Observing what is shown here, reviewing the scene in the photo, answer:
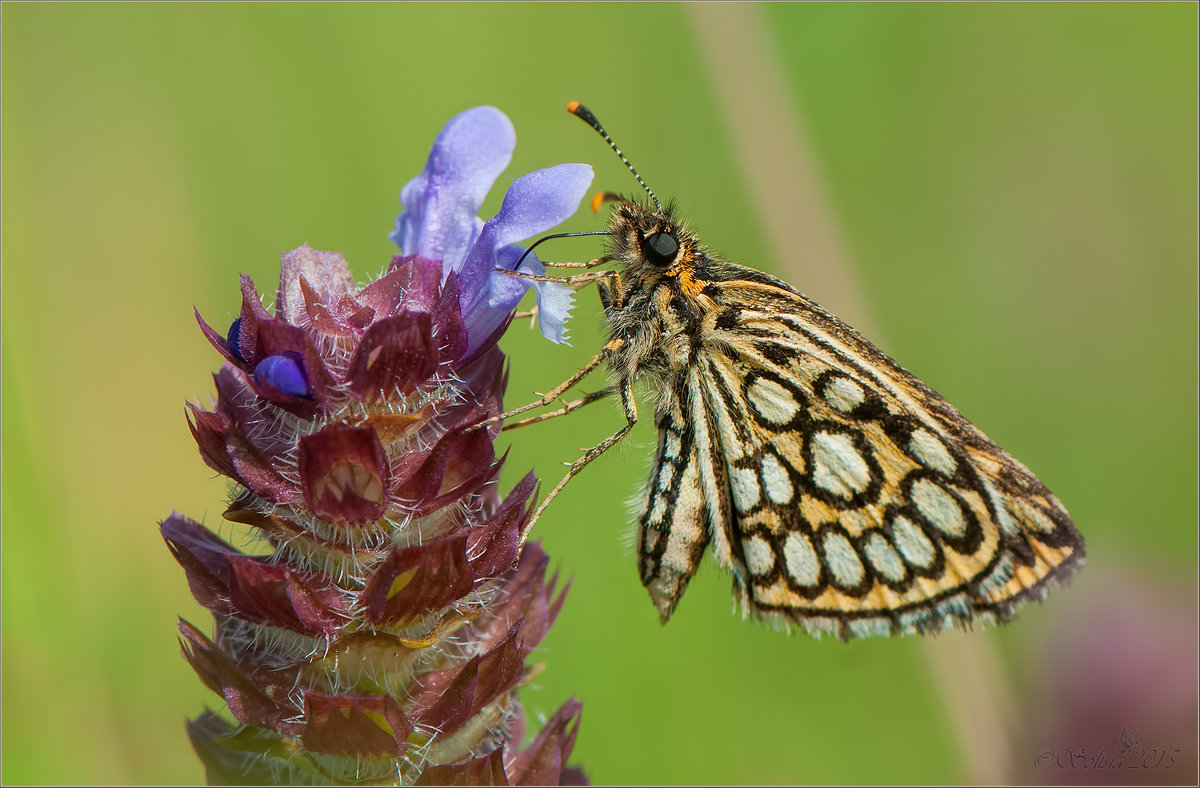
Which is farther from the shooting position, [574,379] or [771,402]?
[771,402]

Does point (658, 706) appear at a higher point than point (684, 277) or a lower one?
lower

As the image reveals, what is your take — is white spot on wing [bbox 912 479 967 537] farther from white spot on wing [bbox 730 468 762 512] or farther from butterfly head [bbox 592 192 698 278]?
butterfly head [bbox 592 192 698 278]

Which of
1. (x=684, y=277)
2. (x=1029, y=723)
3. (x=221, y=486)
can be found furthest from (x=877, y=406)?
(x=221, y=486)

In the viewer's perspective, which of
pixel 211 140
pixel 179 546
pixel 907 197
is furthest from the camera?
pixel 907 197

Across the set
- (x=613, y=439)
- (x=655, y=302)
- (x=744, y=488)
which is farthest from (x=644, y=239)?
(x=744, y=488)

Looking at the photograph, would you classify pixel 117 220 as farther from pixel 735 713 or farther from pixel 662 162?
pixel 735 713

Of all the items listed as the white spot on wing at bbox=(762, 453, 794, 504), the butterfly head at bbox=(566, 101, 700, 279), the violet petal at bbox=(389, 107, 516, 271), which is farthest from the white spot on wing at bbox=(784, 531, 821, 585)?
the violet petal at bbox=(389, 107, 516, 271)

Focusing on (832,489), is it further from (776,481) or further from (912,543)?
(912,543)
